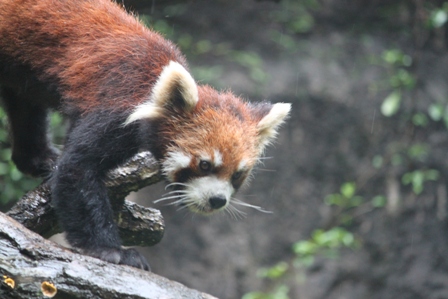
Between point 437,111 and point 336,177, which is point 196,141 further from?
point 437,111

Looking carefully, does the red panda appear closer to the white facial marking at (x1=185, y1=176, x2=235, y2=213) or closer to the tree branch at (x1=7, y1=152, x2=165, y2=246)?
the white facial marking at (x1=185, y1=176, x2=235, y2=213)

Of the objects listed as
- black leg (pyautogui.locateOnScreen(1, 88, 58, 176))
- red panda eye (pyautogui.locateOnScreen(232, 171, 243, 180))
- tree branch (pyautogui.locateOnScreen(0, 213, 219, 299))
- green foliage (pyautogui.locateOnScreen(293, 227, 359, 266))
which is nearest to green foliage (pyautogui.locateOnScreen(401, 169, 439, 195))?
green foliage (pyautogui.locateOnScreen(293, 227, 359, 266))

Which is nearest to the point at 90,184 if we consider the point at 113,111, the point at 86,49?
→ the point at 113,111

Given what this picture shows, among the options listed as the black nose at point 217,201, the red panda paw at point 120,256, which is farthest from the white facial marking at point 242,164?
the red panda paw at point 120,256

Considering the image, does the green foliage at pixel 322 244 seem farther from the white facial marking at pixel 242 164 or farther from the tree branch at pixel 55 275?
the tree branch at pixel 55 275

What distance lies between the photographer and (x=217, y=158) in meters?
3.62

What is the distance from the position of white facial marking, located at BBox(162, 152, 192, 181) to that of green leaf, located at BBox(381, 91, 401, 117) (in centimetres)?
390

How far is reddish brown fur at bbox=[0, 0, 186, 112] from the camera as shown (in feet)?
11.9

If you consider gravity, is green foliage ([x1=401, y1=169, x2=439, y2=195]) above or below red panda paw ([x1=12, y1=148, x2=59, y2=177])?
above

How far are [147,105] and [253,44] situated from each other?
4.39m

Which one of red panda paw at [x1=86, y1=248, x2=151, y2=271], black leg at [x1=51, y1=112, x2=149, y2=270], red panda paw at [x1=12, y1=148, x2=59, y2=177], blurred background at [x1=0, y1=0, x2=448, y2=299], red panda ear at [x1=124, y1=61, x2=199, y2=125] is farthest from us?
blurred background at [x1=0, y1=0, x2=448, y2=299]

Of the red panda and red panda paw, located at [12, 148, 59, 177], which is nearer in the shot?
the red panda

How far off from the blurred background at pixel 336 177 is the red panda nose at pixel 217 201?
321 centimetres

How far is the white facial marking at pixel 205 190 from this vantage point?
Result: 3.60 meters
